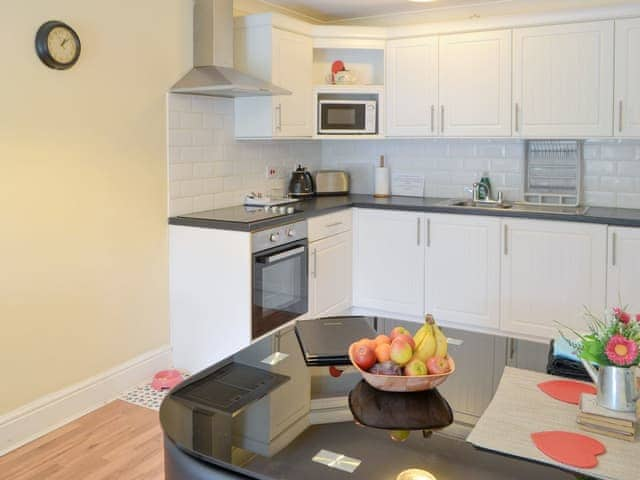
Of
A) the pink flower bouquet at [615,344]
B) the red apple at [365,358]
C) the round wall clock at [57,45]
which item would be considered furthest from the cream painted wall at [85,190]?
the pink flower bouquet at [615,344]

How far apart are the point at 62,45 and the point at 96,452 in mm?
1905

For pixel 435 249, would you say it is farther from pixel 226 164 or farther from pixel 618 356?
pixel 618 356

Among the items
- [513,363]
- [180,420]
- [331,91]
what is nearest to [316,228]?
[331,91]

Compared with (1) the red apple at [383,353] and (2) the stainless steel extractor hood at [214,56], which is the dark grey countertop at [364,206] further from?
(1) the red apple at [383,353]

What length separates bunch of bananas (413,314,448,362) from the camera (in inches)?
57.7

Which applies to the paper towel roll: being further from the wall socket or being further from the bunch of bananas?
the bunch of bananas

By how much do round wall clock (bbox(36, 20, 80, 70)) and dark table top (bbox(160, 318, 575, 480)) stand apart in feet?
6.41

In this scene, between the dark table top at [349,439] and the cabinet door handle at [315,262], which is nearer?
the dark table top at [349,439]

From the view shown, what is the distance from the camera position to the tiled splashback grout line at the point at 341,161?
12.3 ft

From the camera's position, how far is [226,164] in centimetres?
411

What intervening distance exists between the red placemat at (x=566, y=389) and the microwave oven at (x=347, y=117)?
328cm

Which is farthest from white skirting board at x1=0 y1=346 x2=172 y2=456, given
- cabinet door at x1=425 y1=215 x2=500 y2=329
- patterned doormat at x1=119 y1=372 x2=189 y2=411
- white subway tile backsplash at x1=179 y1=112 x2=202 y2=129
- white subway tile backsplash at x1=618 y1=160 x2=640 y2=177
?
white subway tile backsplash at x1=618 y1=160 x2=640 y2=177

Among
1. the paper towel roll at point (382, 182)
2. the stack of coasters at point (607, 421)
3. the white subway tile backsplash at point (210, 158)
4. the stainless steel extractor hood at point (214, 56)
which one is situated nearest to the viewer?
the stack of coasters at point (607, 421)

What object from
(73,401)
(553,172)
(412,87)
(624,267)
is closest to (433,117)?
(412,87)
